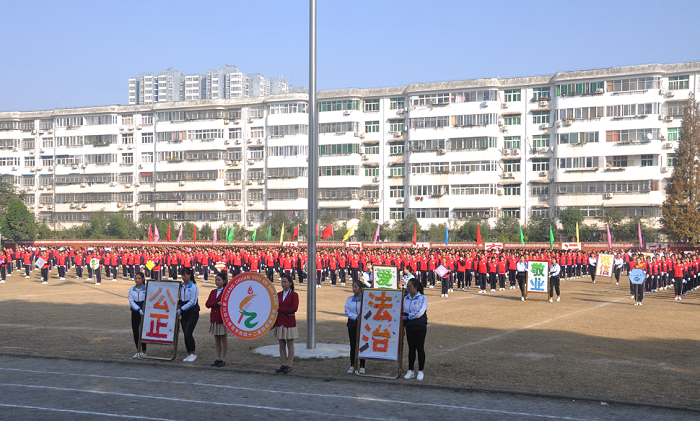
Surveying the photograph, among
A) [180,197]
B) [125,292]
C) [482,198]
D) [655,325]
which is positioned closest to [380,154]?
[482,198]

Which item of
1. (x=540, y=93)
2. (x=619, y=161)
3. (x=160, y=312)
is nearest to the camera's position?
(x=160, y=312)

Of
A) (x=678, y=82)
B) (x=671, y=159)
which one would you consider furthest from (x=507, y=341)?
(x=678, y=82)

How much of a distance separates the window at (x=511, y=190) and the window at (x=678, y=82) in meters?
16.6

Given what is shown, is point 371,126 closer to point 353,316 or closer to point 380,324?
point 353,316

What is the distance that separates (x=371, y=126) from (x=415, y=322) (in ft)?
199

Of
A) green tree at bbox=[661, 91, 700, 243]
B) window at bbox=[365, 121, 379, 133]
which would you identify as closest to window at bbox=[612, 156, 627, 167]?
green tree at bbox=[661, 91, 700, 243]

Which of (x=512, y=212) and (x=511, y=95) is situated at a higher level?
(x=511, y=95)

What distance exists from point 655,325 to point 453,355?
8201 millimetres

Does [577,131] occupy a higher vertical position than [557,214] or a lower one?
higher

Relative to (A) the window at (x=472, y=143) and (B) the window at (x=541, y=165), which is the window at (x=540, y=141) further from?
(A) the window at (x=472, y=143)

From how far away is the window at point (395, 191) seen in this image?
6888cm

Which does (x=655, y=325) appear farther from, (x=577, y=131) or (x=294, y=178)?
(x=294, y=178)

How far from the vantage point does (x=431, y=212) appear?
66500 mm

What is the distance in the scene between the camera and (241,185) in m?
74.1
